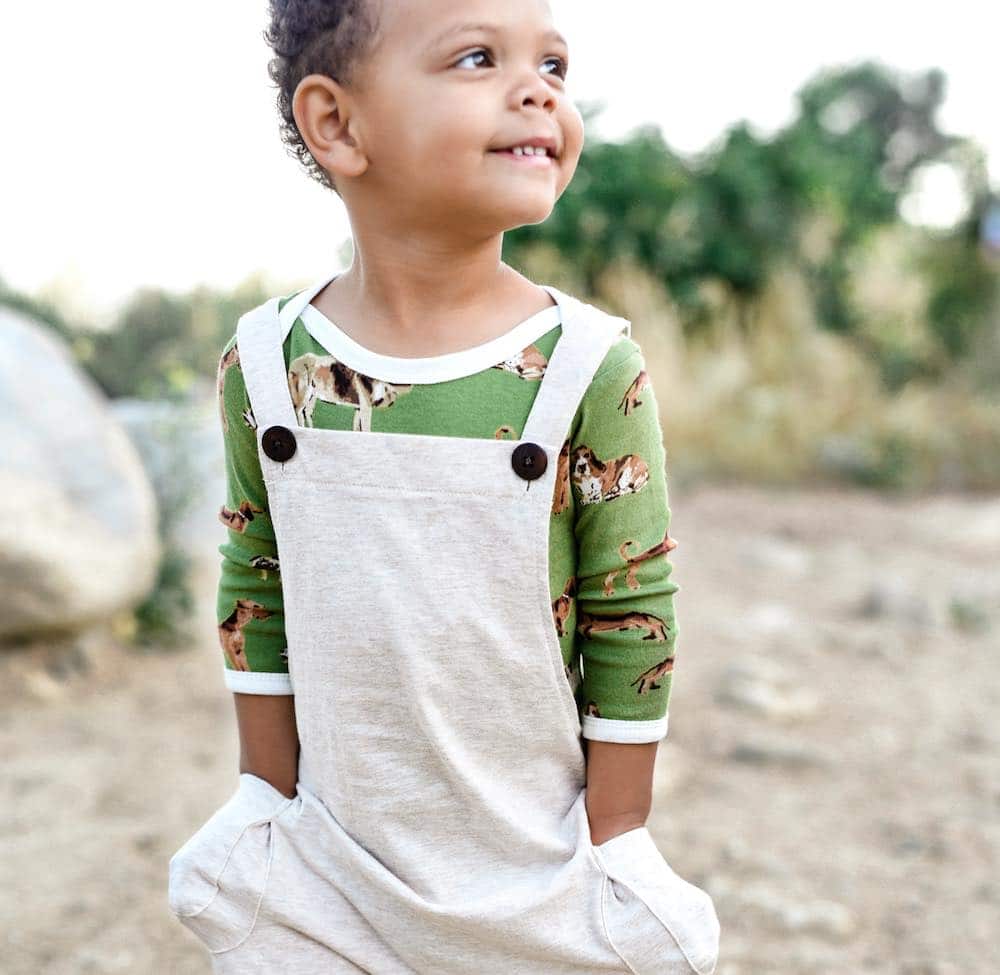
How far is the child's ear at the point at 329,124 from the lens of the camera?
1403 millimetres

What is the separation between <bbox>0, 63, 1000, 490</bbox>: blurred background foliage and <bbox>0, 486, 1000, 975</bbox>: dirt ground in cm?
228

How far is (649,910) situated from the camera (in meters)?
1.44

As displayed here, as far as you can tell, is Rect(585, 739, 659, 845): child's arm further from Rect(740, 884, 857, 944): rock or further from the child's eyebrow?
Rect(740, 884, 857, 944): rock

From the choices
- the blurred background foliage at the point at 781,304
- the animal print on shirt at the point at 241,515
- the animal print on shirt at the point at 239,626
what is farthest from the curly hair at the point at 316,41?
the blurred background foliage at the point at 781,304

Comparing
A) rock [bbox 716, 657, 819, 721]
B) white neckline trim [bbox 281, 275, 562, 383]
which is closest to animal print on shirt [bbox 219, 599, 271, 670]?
white neckline trim [bbox 281, 275, 562, 383]

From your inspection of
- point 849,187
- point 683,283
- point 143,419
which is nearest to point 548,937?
point 143,419

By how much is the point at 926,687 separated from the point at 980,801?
900mm

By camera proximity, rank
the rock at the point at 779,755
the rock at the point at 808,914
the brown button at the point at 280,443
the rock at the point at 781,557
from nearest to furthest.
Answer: the brown button at the point at 280,443, the rock at the point at 808,914, the rock at the point at 779,755, the rock at the point at 781,557

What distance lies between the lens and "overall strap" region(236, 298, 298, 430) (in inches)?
57.1

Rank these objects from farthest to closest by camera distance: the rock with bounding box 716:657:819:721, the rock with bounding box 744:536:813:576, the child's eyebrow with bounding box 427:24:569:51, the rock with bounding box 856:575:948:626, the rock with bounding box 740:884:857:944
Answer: the rock with bounding box 744:536:813:576 → the rock with bounding box 856:575:948:626 → the rock with bounding box 716:657:819:721 → the rock with bounding box 740:884:857:944 → the child's eyebrow with bounding box 427:24:569:51

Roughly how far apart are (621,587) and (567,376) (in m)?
0.24

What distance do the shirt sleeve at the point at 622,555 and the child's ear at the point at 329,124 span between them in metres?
0.35

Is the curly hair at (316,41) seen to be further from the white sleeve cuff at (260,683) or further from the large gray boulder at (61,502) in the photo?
the large gray boulder at (61,502)

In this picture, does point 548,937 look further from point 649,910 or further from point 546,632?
point 546,632
